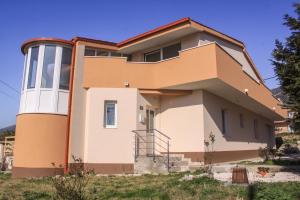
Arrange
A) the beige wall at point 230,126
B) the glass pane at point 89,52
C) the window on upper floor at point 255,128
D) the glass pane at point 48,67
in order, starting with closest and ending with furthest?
1. the glass pane at point 48,67
2. the beige wall at point 230,126
3. the glass pane at point 89,52
4. the window on upper floor at point 255,128

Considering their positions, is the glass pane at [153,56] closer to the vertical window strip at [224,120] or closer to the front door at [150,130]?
the front door at [150,130]

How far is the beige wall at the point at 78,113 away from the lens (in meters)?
15.3

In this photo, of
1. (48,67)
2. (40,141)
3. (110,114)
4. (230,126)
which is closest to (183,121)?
(110,114)

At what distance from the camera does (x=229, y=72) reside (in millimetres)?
16016

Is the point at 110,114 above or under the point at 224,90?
under

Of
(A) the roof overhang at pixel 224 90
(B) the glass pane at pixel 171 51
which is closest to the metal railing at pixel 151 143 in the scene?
(A) the roof overhang at pixel 224 90

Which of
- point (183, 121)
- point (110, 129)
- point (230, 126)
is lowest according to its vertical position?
point (110, 129)

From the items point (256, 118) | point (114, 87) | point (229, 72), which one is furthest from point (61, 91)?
point (256, 118)

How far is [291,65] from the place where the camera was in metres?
10.9

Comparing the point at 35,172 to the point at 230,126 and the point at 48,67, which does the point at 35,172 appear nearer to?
the point at 48,67

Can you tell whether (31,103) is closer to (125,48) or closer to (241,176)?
(125,48)

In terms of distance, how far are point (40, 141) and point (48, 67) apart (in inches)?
151

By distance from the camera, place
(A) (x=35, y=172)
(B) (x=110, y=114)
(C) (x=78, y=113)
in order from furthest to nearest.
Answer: (B) (x=110, y=114) → (C) (x=78, y=113) → (A) (x=35, y=172)

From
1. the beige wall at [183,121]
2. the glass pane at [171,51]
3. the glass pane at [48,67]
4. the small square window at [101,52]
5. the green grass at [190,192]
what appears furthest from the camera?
the glass pane at [171,51]
